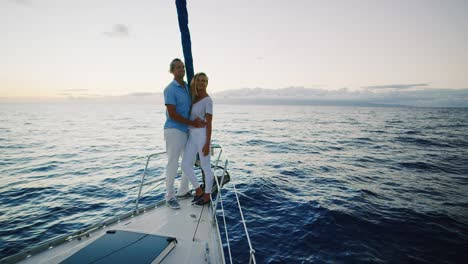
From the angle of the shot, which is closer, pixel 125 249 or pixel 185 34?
pixel 125 249

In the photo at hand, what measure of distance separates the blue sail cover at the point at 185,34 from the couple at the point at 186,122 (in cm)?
90

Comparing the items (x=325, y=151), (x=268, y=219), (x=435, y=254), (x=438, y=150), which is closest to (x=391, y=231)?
(x=435, y=254)

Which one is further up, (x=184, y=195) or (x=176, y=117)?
(x=176, y=117)

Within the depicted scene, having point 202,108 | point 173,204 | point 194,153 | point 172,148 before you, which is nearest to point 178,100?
point 202,108

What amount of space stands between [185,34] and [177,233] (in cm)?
388

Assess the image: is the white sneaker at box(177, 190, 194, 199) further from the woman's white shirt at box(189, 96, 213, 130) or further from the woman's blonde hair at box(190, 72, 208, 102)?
the woman's blonde hair at box(190, 72, 208, 102)

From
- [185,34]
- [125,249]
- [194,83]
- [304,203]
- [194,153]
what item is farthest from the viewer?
[304,203]

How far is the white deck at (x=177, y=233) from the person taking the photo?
8.68 feet

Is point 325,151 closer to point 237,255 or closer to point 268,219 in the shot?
point 268,219

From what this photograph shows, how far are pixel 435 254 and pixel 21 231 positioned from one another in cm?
1037

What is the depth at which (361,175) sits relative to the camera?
10.5 meters

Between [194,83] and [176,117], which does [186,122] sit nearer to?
[176,117]

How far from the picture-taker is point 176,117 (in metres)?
3.71

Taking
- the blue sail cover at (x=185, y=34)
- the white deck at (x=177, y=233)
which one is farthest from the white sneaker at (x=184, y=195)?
the blue sail cover at (x=185, y=34)
